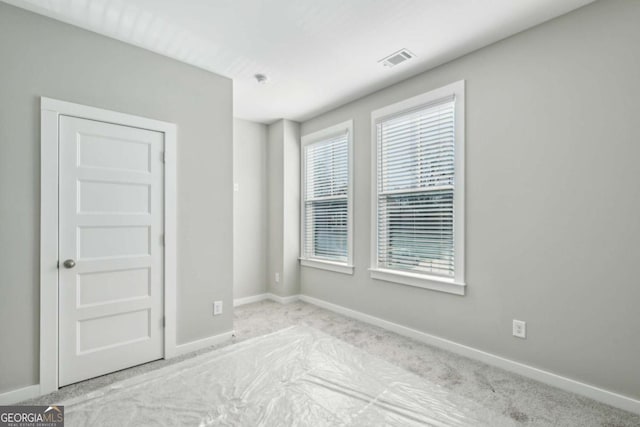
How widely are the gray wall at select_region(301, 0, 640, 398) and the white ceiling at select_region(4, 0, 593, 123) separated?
29 centimetres

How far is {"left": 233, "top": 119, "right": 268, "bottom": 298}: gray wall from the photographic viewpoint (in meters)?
4.48

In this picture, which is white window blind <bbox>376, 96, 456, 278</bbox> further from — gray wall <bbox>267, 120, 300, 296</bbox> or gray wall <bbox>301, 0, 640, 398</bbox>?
gray wall <bbox>267, 120, 300, 296</bbox>

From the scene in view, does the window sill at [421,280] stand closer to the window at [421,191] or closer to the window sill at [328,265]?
the window at [421,191]

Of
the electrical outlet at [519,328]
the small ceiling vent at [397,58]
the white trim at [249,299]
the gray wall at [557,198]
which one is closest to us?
the gray wall at [557,198]

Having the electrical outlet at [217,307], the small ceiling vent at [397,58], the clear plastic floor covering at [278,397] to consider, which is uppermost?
the small ceiling vent at [397,58]

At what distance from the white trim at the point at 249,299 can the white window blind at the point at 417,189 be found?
203 centimetres

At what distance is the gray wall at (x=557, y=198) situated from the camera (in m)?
2.00

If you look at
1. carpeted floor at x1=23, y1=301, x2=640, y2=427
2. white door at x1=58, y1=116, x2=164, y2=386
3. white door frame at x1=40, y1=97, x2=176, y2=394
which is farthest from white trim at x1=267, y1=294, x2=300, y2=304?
white door frame at x1=40, y1=97, x2=176, y2=394

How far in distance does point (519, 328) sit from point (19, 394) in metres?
3.63

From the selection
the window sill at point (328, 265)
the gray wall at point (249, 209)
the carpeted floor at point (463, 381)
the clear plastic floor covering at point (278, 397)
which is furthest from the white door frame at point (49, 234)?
the window sill at point (328, 265)

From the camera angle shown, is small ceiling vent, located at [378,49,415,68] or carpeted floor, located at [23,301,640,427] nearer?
carpeted floor, located at [23,301,640,427]

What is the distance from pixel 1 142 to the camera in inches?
81.4

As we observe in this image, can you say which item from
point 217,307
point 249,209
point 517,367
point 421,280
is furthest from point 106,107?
point 517,367

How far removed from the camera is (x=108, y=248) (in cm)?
248
